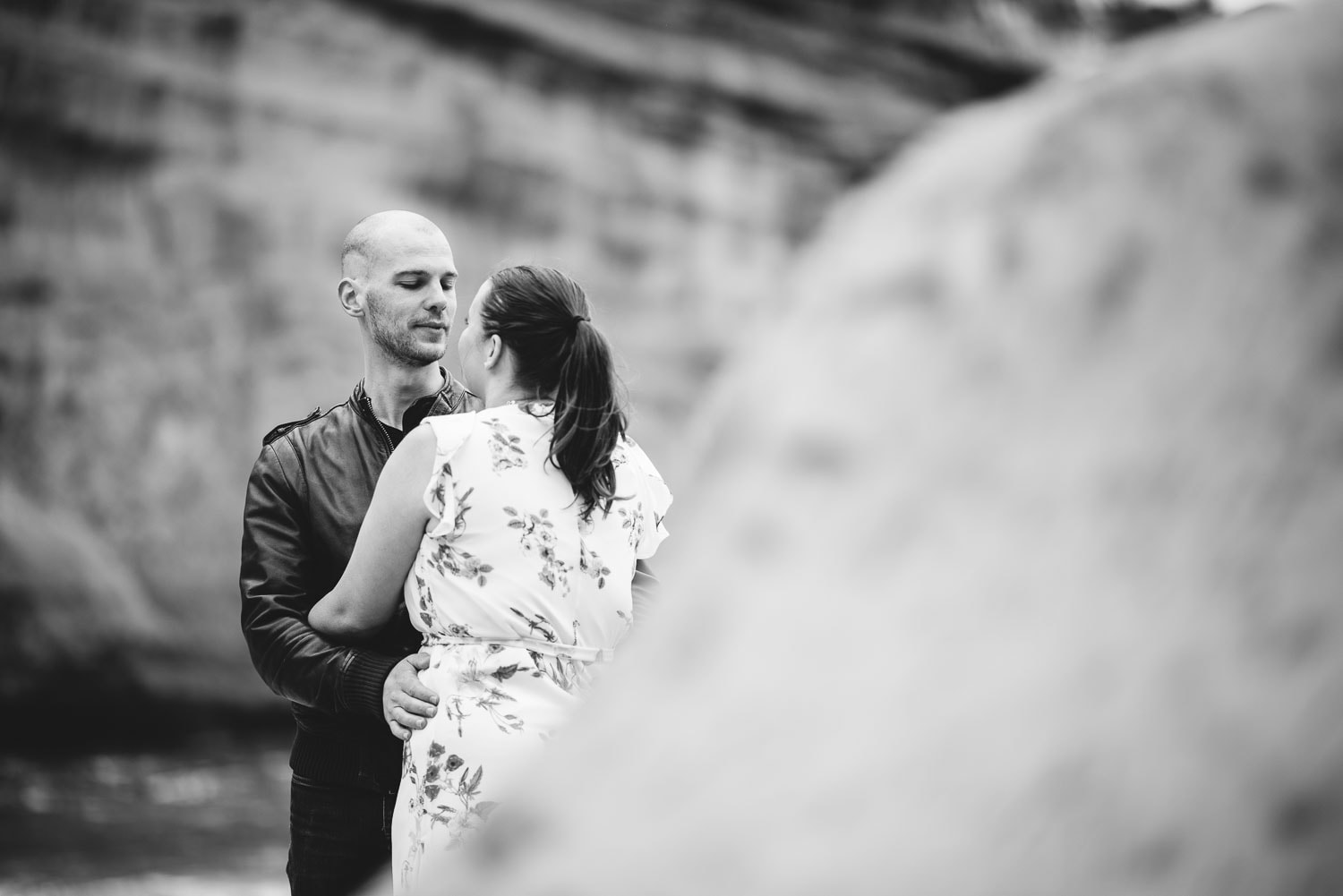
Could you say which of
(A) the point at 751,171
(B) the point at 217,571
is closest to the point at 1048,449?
(B) the point at 217,571

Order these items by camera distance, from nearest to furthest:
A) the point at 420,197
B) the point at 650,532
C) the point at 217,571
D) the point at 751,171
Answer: the point at 650,532
the point at 217,571
the point at 420,197
the point at 751,171

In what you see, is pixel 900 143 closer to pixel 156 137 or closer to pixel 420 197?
pixel 420 197

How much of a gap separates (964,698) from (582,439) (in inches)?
35.9

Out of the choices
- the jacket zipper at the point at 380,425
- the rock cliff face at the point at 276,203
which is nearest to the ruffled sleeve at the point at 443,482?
the jacket zipper at the point at 380,425

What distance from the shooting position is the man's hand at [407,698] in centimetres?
140

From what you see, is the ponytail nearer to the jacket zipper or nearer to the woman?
the woman

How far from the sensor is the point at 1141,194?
1.79 feet

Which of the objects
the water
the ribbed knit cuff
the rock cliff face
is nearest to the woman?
the ribbed knit cuff

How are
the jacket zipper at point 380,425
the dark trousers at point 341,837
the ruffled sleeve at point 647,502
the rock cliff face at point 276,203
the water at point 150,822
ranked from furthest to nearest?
the rock cliff face at point 276,203 → the water at point 150,822 → the jacket zipper at point 380,425 → the dark trousers at point 341,837 → the ruffled sleeve at point 647,502

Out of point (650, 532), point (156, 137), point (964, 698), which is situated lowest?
point (964, 698)

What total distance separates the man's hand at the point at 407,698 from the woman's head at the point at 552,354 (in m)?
0.29

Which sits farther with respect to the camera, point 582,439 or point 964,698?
point 582,439

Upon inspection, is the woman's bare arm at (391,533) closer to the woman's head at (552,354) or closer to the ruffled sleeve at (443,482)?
the ruffled sleeve at (443,482)

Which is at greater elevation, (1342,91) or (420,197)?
(420,197)
